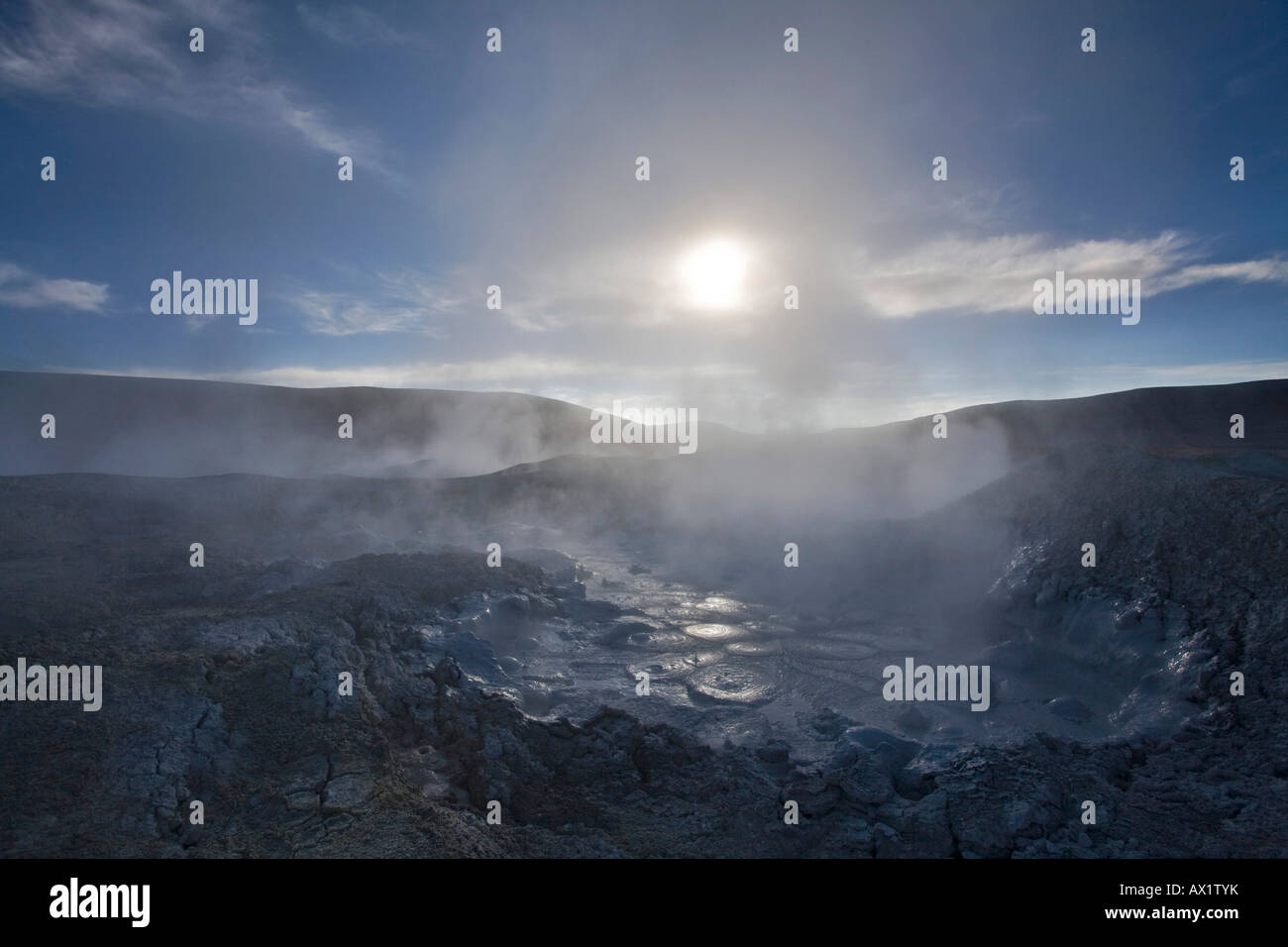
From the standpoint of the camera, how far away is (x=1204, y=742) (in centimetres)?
461

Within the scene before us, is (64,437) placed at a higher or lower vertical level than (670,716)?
higher

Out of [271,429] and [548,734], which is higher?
[271,429]

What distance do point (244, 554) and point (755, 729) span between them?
6.81 m

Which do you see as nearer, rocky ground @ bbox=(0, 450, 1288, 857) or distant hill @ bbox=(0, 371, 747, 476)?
rocky ground @ bbox=(0, 450, 1288, 857)

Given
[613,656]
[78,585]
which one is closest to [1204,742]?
[613,656]

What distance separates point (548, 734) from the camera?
4887 millimetres

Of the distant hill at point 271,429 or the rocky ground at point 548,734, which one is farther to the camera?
the distant hill at point 271,429

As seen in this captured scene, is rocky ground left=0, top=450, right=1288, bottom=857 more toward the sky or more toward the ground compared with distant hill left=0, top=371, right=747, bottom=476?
more toward the ground

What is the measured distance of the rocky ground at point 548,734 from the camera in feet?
11.8

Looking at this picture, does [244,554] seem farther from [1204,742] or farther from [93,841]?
[1204,742]

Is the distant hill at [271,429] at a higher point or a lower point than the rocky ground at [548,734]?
higher

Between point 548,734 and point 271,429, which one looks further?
point 271,429

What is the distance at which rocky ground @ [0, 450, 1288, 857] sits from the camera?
3.59 m

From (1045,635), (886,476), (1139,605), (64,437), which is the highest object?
(64,437)
